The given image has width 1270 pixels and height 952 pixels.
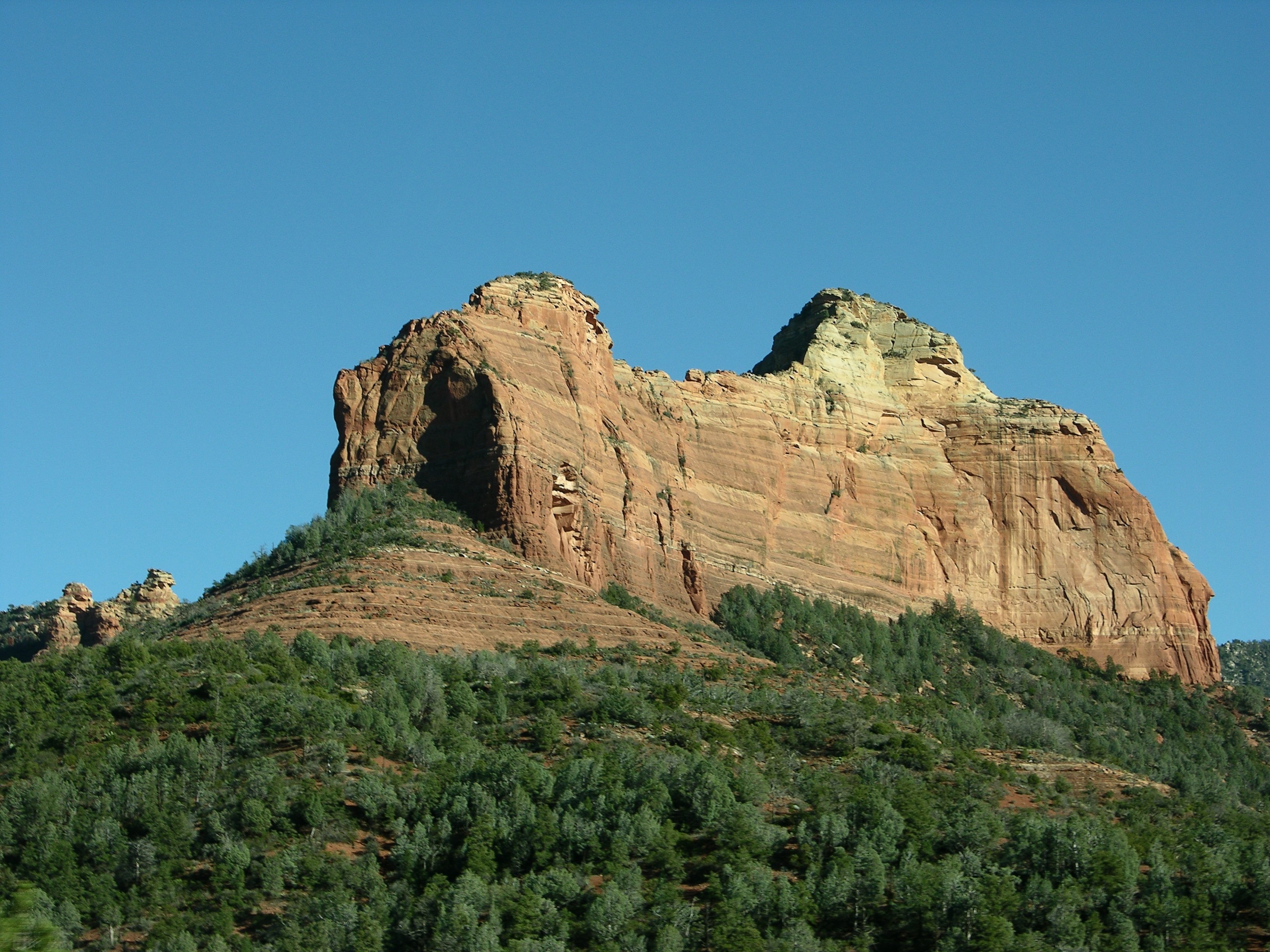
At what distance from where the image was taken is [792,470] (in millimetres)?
110938

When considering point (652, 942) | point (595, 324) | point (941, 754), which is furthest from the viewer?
point (595, 324)

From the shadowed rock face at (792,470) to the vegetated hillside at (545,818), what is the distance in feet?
46.7

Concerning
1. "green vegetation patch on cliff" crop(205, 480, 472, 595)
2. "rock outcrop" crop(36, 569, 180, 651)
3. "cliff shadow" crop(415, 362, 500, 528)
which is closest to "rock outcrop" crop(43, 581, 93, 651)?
"rock outcrop" crop(36, 569, 180, 651)

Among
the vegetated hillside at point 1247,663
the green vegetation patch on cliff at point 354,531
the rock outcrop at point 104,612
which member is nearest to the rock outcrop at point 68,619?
the rock outcrop at point 104,612

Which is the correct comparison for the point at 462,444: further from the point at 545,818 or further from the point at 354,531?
the point at 545,818

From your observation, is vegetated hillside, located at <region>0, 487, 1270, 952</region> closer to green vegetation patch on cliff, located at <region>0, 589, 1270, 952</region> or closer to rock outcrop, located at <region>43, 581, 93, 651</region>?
green vegetation patch on cliff, located at <region>0, 589, 1270, 952</region>

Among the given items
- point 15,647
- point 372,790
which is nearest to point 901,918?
point 372,790

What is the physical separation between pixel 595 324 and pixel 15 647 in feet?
120

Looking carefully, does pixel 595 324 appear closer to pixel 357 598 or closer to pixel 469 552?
pixel 469 552

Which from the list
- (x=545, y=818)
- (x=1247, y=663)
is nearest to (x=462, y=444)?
(x=545, y=818)

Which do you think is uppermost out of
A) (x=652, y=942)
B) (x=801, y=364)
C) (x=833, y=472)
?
(x=801, y=364)

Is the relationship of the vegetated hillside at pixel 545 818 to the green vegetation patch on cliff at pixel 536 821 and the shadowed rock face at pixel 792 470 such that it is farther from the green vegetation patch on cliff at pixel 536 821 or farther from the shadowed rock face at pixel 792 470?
the shadowed rock face at pixel 792 470

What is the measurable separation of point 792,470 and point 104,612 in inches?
1498

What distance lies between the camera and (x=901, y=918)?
192 feet
